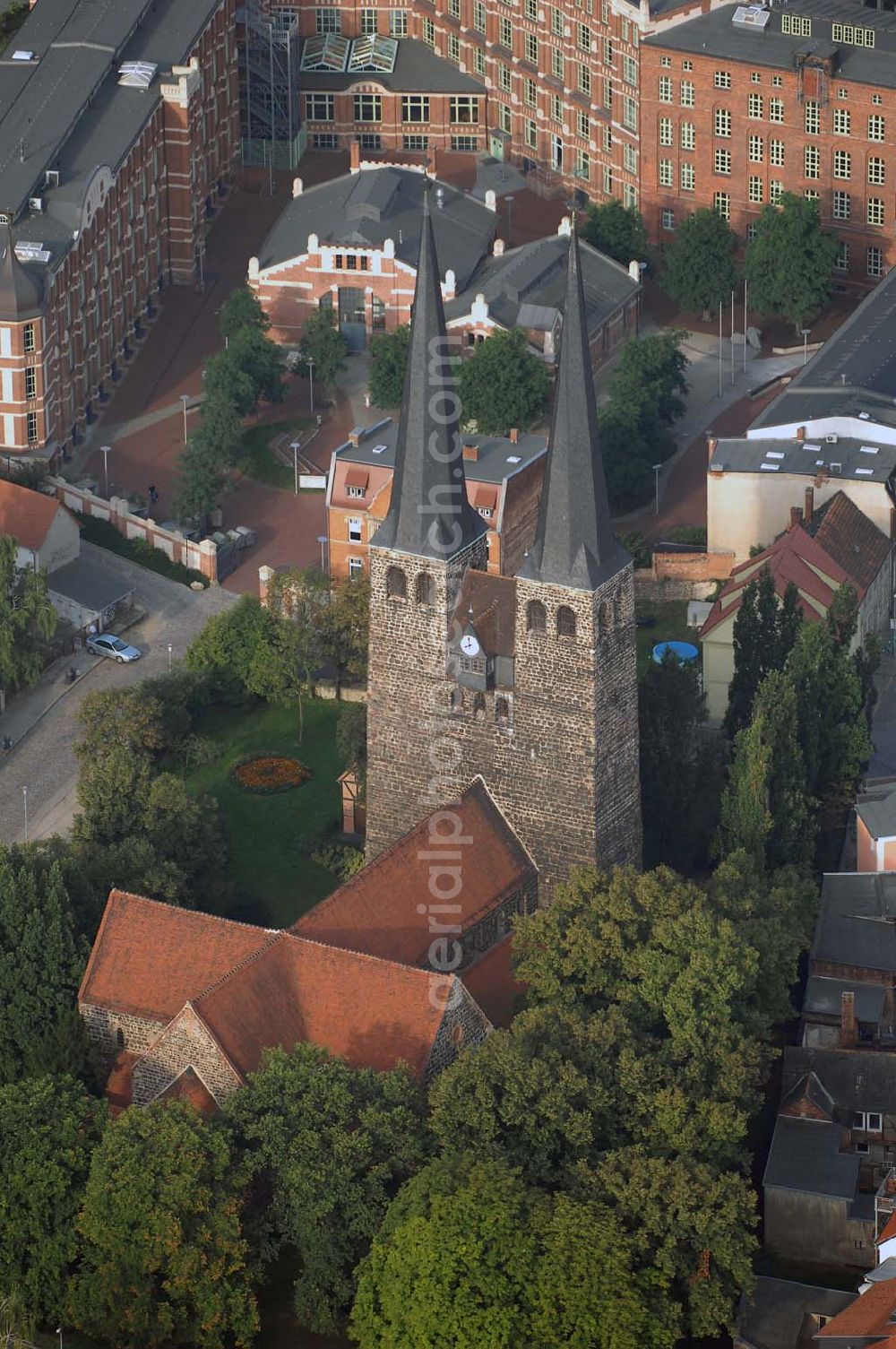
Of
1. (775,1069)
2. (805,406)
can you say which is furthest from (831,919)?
(805,406)

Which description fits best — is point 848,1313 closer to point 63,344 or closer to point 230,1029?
→ point 230,1029

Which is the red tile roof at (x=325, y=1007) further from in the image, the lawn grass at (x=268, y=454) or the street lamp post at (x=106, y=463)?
the street lamp post at (x=106, y=463)

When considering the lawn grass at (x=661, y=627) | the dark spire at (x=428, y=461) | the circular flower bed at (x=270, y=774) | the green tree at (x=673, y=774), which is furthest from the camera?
the lawn grass at (x=661, y=627)

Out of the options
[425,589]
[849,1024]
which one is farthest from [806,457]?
[425,589]

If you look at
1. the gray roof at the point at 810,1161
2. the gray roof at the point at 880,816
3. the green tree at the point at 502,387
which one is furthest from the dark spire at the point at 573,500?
the green tree at the point at 502,387

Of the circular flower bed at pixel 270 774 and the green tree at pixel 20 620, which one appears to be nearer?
the circular flower bed at pixel 270 774
